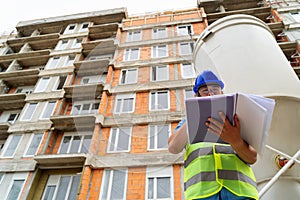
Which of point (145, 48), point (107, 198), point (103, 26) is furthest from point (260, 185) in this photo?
point (103, 26)

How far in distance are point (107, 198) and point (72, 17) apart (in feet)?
55.9

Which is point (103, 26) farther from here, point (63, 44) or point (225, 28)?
point (225, 28)

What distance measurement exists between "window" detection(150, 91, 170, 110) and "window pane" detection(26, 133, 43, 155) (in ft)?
21.7

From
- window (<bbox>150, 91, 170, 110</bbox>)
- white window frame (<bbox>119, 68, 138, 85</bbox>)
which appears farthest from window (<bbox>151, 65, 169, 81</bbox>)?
white window frame (<bbox>119, 68, 138, 85</bbox>)

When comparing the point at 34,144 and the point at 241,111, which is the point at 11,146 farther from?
the point at 241,111

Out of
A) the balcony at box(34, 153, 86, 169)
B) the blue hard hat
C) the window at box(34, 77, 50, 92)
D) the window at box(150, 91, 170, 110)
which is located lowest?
the blue hard hat

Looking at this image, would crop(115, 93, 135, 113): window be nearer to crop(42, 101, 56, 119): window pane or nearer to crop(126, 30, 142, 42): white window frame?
crop(42, 101, 56, 119): window pane

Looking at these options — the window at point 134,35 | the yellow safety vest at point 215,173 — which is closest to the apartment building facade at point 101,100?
the window at point 134,35

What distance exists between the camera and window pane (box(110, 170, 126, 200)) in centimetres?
911

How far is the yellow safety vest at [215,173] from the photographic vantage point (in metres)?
1.65

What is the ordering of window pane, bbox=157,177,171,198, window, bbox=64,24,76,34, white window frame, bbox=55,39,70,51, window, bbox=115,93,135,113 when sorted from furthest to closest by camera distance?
window, bbox=64,24,76,34, white window frame, bbox=55,39,70,51, window pane, bbox=157,177,171,198, window, bbox=115,93,135,113

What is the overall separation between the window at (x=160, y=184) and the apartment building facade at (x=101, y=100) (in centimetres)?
4

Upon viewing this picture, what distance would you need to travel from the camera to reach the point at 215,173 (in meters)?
1.72

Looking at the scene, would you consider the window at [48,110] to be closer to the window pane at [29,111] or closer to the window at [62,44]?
the window pane at [29,111]
